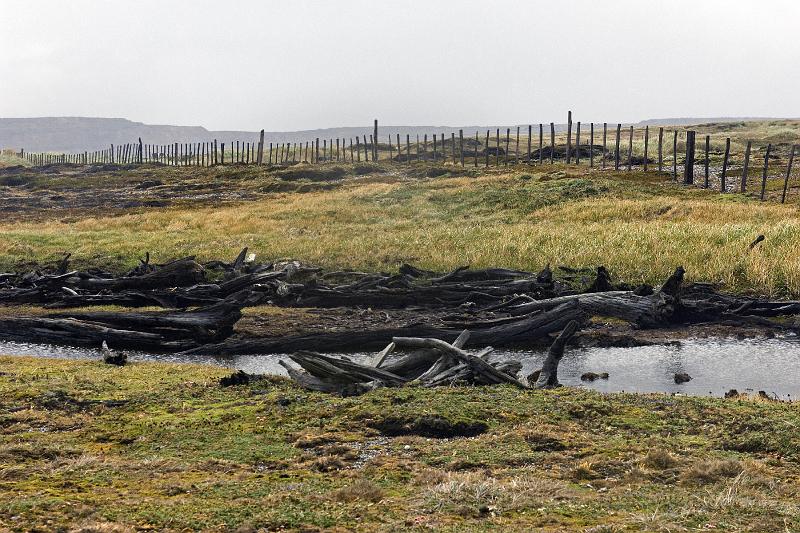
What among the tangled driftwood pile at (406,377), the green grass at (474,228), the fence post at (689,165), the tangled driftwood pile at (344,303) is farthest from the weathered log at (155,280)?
the fence post at (689,165)

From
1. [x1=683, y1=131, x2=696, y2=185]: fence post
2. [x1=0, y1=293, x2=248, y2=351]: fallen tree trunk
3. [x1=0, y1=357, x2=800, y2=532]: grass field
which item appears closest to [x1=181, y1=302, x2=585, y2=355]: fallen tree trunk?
[x1=0, y1=293, x2=248, y2=351]: fallen tree trunk

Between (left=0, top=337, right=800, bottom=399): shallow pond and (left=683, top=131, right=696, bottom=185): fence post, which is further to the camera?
(left=683, top=131, right=696, bottom=185): fence post

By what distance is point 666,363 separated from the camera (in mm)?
19469

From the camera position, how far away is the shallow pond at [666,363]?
17.0 metres

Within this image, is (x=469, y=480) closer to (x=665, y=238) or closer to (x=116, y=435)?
(x=116, y=435)

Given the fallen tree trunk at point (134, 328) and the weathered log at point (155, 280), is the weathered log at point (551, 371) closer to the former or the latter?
the fallen tree trunk at point (134, 328)

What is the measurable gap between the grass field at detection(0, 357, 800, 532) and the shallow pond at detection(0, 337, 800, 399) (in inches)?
158

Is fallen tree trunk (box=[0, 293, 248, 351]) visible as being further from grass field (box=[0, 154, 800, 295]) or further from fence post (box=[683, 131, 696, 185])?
fence post (box=[683, 131, 696, 185])

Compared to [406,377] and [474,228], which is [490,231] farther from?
[406,377]

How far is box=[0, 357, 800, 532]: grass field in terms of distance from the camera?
769cm

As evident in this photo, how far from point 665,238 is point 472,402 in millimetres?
20882

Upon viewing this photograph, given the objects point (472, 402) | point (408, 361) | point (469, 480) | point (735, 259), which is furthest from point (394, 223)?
point (469, 480)

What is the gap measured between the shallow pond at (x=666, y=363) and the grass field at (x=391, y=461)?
400cm

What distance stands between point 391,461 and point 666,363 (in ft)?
37.5
